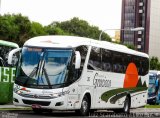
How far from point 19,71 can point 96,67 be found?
3.90m

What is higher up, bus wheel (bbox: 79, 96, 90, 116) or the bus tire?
bus wheel (bbox: 79, 96, 90, 116)

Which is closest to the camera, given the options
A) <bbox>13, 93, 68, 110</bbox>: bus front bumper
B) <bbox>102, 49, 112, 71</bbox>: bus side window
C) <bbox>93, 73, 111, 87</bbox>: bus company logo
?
<bbox>13, 93, 68, 110</bbox>: bus front bumper

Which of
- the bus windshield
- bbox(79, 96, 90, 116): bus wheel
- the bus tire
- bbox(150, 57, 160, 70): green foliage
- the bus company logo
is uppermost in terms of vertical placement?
the bus windshield

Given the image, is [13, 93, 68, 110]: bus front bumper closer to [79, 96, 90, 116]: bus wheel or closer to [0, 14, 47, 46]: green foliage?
[79, 96, 90, 116]: bus wheel

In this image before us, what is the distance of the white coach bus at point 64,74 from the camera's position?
843 inches

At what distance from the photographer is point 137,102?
30.9 meters

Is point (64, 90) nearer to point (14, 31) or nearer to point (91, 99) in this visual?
point (91, 99)

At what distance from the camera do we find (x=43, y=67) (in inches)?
851

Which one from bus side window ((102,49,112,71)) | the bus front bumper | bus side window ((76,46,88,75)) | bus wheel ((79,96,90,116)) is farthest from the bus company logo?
the bus front bumper

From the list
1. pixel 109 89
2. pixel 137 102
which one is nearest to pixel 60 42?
pixel 109 89

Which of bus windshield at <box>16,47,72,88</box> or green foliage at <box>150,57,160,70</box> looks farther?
green foliage at <box>150,57,160,70</box>

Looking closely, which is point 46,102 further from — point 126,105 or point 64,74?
point 126,105

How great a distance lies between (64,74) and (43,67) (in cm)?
85

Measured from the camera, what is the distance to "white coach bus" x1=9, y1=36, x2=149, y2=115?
21.4 m
